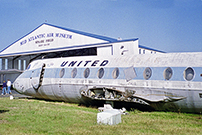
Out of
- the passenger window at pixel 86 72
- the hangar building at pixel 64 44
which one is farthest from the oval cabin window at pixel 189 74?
the hangar building at pixel 64 44

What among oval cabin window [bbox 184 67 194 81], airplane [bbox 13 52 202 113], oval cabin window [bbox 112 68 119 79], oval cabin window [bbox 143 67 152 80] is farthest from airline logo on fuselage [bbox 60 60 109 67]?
oval cabin window [bbox 184 67 194 81]

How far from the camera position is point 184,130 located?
9828mm

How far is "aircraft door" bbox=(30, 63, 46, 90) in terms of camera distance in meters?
20.0

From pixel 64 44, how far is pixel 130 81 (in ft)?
67.6

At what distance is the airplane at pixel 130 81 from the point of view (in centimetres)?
1277

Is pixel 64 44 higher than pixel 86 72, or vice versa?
pixel 64 44

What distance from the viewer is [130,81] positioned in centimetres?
1452

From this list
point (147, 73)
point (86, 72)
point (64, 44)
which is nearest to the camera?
point (147, 73)

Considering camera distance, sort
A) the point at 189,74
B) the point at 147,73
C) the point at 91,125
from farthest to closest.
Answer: the point at 147,73 < the point at 189,74 < the point at 91,125

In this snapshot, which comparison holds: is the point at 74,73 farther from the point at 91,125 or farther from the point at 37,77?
the point at 91,125

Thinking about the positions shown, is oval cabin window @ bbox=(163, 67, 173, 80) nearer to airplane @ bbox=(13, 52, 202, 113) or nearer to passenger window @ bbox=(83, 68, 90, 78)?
airplane @ bbox=(13, 52, 202, 113)

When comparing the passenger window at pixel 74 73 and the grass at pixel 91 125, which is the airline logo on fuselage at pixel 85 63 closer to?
the passenger window at pixel 74 73

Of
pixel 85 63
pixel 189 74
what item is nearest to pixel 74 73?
pixel 85 63

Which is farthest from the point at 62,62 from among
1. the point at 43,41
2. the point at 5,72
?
the point at 5,72
